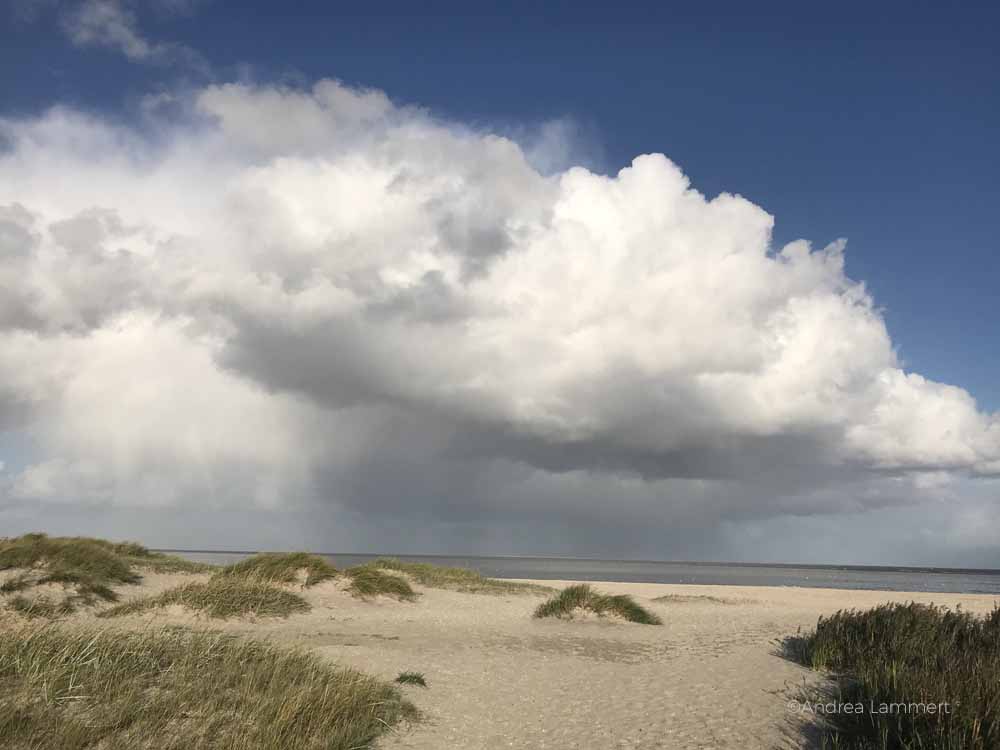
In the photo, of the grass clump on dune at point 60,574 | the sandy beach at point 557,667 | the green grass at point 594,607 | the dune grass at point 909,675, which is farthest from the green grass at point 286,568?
the dune grass at point 909,675

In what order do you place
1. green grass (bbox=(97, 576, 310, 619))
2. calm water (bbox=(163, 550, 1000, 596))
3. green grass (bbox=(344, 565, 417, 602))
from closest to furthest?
green grass (bbox=(97, 576, 310, 619)) → green grass (bbox=(344, 565, 417, 602)) → calm water (bbox=(163, 550, 1000, 596))

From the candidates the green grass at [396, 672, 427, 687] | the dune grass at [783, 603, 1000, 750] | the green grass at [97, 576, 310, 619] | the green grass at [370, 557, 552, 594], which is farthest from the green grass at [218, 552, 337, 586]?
the dune grass at [783, 603, 1000, 750]

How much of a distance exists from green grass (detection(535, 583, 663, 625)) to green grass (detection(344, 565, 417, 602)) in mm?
5699

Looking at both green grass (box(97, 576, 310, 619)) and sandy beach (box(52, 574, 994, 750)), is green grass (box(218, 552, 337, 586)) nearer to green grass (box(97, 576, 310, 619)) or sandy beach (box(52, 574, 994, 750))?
sandy beach (box(52, 574, 994, 750))

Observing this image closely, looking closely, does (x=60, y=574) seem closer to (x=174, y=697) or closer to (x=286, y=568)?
(x=286, y=568)

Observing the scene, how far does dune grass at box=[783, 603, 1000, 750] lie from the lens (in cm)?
702

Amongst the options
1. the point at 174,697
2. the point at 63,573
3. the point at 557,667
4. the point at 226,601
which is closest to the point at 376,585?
the point at 226,601

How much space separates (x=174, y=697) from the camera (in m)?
7.89

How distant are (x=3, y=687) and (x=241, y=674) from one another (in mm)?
2679

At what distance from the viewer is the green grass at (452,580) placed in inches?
1158

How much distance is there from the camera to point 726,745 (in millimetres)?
8422

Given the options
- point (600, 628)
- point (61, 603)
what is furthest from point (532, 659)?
point (61, 603)

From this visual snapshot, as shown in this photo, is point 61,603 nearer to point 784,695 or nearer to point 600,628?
point 600,628

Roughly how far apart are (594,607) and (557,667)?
7322 mm
